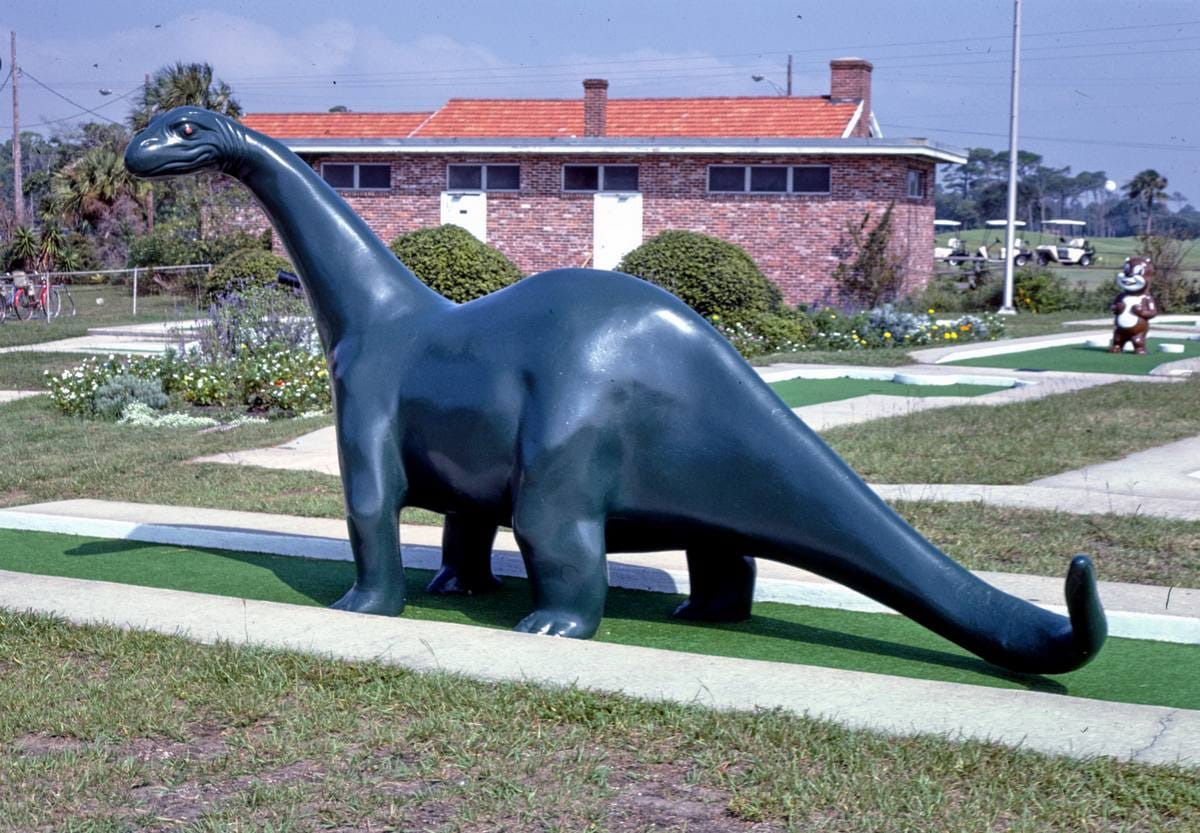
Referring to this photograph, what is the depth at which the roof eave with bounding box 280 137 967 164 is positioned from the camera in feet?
96.2

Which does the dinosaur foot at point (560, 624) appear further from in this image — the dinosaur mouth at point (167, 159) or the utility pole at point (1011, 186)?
the utility pole at point (1011, 186)

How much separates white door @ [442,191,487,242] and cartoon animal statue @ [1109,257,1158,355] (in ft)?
50.5

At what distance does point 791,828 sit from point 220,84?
43519 millimetres

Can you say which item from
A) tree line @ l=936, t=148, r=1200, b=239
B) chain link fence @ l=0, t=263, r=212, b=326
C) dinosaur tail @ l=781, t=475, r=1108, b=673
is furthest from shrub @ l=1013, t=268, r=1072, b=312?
tree line @ l=936, t=148, r=1200, b=239

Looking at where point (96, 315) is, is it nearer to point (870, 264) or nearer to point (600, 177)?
point (600, 177)

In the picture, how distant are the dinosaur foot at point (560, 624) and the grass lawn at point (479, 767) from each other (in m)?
0.72

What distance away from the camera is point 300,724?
4504mm

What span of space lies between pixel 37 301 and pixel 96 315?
1.21 metres

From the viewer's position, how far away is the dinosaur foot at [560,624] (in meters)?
5.50

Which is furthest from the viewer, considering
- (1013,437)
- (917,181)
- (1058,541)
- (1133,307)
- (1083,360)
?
(917,181)

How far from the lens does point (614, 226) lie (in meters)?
31.2

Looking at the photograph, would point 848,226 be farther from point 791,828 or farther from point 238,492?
point 791,828

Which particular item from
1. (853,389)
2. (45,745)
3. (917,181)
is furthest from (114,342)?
(45,745)

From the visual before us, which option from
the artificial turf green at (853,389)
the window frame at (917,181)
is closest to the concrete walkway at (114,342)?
the artificial turf green at (853,389)
